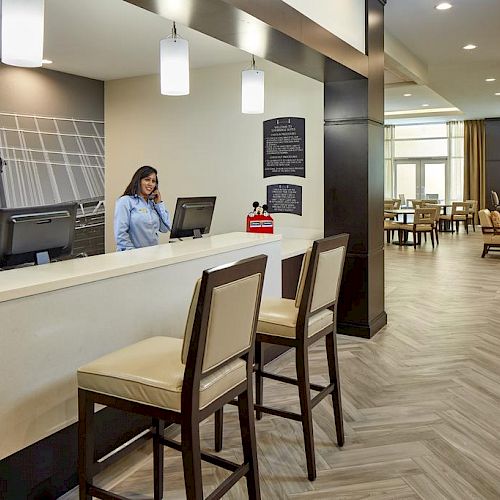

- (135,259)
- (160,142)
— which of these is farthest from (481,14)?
(135,259)

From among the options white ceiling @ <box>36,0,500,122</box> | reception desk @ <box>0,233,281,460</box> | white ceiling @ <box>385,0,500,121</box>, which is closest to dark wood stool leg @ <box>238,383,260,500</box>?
reception desk @ <box>0,233,281,460</box>

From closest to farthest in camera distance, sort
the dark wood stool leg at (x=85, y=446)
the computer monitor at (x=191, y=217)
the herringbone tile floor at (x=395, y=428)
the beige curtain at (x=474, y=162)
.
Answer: the dark wood stool leg at (x=85, y=446) < the herringbone tile floor at (x=395, y=428) < the computer monitor at (x=191, y=217) < the beige curtain at (x=474, y=162)

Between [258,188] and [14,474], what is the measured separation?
4308mm

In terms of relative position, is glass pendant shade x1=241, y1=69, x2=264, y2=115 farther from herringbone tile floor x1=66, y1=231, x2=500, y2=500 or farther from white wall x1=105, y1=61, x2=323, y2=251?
herringbone tile floor x1=66, y1=231, x2=500, y2=500

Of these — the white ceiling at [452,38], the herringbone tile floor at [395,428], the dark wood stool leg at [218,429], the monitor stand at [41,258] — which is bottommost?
the herringbone tile floor at [395,428]

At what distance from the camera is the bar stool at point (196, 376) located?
1.88 metres

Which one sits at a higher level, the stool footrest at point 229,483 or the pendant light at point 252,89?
the pendant light at point 252,89

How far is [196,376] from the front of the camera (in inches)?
74.8

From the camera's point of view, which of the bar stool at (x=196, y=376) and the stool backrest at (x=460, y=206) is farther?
the stool backrest at (x=460, y=206)

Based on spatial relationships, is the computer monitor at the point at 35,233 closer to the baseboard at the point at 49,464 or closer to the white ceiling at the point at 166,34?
the baseboard at the point at 49,464

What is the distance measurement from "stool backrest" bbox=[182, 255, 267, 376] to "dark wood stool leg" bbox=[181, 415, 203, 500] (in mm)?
172

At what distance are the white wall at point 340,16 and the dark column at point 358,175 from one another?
14 centimetres

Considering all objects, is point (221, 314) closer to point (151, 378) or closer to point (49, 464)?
point (151, 378)

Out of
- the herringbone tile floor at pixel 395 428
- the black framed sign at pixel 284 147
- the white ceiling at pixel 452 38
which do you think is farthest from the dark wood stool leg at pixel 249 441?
the white ceiling at pixel 452 38
